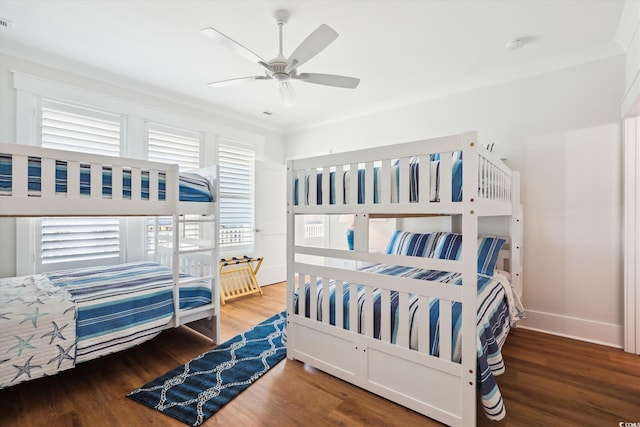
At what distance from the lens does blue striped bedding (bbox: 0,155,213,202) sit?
1.61 m

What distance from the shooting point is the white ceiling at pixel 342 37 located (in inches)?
82.0

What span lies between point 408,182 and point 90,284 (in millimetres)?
2407

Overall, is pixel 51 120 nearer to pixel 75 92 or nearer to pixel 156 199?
pixel 75 92

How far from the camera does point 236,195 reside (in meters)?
4.24

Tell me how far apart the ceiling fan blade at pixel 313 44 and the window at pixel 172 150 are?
2046 millimetres

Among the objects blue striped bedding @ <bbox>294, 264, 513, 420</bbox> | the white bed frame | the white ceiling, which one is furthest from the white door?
blue striped bedding @ <bbox>294, 264, 513, 420</bbox>

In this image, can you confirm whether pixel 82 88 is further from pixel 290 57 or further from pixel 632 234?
pixel 632 234

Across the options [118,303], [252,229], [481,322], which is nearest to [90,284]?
[118,303]

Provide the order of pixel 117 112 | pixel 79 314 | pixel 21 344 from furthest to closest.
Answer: pixel 117 112 → pixel 79 314 → pixel 21 344

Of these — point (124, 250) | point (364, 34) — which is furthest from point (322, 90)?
point (124, 250)


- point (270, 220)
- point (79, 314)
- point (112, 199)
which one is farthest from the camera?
point (270, 220)

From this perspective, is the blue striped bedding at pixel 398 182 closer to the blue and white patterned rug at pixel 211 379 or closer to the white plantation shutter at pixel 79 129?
the blue and white patterned rug at pixel 211 379

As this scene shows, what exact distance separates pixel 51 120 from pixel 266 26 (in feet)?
7.29

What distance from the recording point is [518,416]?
1.64m
